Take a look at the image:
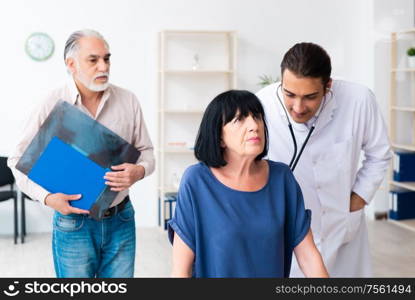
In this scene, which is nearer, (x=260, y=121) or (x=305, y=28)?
(x=260, y=121)

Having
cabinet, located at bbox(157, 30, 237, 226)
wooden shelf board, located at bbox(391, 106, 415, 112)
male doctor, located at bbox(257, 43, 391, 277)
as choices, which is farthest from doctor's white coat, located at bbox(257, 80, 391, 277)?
wooden shelf board, located at bbox(391, 106, 415, 112)

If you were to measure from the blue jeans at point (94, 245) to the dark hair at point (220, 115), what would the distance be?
782 mm

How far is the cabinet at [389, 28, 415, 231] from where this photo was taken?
21.0 feet

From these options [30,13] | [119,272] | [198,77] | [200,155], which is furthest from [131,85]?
[200,155]

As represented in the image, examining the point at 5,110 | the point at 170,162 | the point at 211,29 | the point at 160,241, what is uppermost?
the point at 211,29

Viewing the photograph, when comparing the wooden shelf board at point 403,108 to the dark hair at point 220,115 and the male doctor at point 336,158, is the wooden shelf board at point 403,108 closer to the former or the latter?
the male doctor at point 336,158

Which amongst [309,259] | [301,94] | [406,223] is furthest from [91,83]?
[406,223]

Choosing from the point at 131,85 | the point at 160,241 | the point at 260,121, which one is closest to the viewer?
the point at 260,121

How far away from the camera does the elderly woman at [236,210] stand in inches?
66.7

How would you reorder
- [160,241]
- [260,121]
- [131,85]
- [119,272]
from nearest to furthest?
1. [260,121]
2. [119,272]
3. [160,241]
4. [131,85]

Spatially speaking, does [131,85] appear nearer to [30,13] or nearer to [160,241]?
[30,13]

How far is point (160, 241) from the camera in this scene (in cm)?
583

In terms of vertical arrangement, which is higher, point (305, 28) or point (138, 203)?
point (305, 28)

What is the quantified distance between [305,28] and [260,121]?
505 cm
